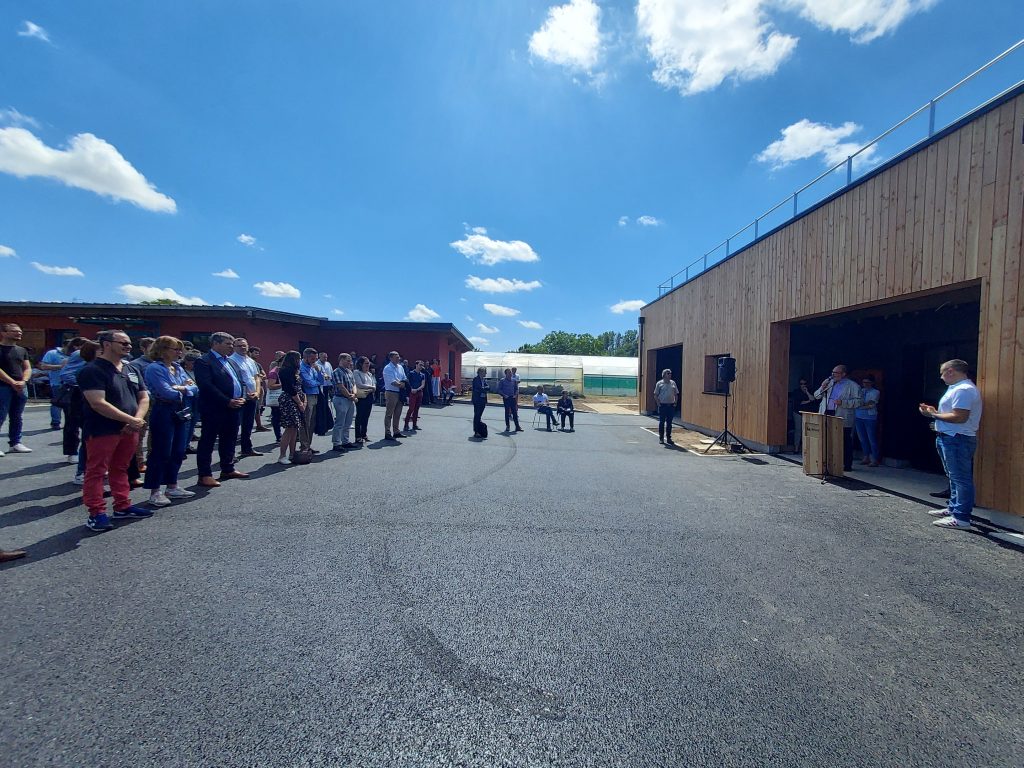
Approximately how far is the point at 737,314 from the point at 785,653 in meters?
9.89

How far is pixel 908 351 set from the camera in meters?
8.68

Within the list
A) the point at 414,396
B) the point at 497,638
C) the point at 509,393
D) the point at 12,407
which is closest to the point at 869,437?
the point at 509,393

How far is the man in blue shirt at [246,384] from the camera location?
20.6 feet

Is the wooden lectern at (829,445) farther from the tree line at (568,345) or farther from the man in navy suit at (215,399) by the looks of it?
the tree line at (568,345)

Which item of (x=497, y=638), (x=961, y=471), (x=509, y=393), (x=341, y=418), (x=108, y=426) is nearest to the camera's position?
(x=497, y=638)

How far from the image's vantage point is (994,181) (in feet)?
16.6

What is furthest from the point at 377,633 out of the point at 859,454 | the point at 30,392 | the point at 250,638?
the point at 30,392

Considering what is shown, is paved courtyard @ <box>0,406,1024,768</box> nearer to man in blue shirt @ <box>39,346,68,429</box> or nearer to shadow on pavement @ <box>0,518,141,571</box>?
shadow on pavement @ <box>0,518,141,571</box>

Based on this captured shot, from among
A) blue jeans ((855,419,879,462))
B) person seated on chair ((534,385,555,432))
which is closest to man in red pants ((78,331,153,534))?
person seated on chair ((534,385,555,432))

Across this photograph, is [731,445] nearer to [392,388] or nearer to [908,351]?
[908,351]

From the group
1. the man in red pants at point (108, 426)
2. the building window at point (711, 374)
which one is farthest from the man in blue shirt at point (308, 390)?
the building window at point (711, 374)

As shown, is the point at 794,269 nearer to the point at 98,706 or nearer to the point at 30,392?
the point at 98,706

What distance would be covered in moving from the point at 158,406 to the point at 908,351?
12.1 meters

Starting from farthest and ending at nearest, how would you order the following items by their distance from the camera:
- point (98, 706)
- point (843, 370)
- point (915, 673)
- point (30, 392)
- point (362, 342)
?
1. point (362, 342)
2. point (30, 392)
3. point (843, 370)
4. point (915, 673)
5. point (98, 706)
